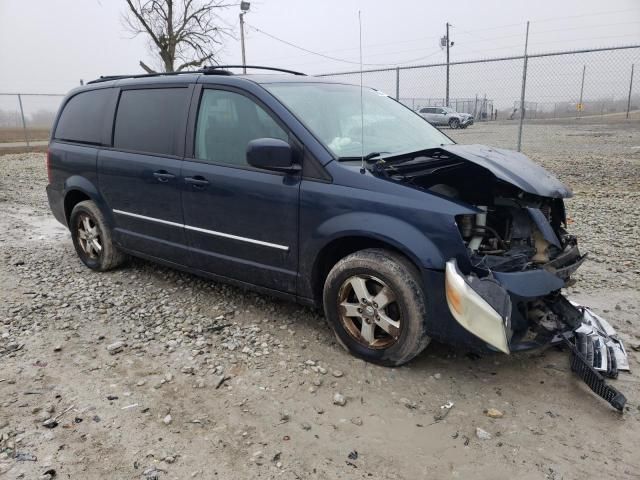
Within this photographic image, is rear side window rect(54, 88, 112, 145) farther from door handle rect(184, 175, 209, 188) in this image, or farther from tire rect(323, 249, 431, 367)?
tire rect(323, 249, 431, 367)

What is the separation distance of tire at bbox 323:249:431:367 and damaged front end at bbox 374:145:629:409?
11.0 inches

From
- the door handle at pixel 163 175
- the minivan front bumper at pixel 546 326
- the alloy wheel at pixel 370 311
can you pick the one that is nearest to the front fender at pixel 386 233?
the minivan front bumper at pixel 546 326

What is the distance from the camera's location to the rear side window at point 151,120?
4.00 metres

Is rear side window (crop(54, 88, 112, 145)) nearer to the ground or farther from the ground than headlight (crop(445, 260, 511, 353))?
farther from the ground

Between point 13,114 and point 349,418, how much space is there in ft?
82.2

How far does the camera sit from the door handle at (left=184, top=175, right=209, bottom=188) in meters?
3.74

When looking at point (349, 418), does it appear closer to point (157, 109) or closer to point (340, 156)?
point (340, 156)

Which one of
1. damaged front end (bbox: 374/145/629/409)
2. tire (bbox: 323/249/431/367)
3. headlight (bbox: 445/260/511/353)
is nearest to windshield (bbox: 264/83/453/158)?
damaged front end (bbox: 374/145/629/409)

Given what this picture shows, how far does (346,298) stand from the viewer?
3.24 m

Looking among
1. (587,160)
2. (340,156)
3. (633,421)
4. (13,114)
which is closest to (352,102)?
(340,156)

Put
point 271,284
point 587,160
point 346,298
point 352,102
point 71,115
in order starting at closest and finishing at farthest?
point 346,298 < point 271,284 < point 352,102 < point 71,115 < point 587,160

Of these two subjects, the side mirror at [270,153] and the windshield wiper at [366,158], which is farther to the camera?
the windshield wiper at [366,158]

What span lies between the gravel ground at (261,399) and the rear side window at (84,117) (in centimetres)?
150

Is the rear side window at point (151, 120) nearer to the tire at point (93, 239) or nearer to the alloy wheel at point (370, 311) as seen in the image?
the tire at point (93, 239)
